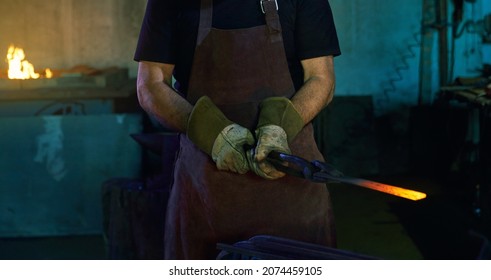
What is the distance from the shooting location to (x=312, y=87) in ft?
9.65

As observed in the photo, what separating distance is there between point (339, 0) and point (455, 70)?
1403 mm

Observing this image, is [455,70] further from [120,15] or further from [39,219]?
[39,219]

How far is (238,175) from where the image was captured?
9.30ft

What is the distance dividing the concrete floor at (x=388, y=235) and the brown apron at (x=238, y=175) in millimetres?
2249

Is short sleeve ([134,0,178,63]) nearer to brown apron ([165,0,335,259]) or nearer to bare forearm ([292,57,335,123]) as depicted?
brown apron ([165,0,335,259])

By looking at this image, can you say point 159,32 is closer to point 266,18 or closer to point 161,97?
point 161,97

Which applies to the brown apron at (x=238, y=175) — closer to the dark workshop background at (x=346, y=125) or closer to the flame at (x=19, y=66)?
the dark workshop background at (x=346, y=125)

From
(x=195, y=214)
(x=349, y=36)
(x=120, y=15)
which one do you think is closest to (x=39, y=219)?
(x=120, y=15)

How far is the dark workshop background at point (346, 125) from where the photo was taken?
18.6 ft

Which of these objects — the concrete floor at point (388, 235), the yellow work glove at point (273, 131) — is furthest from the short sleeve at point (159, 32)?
the concrete floor at point (388, 235)

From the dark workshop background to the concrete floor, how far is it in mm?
16

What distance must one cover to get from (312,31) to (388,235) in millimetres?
3137

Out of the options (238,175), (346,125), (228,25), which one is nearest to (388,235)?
(346,125)

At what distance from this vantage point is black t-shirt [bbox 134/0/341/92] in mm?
2922
